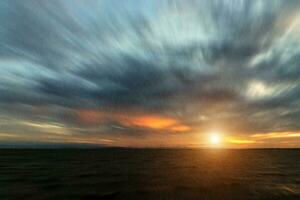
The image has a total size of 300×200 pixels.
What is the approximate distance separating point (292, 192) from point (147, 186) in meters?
13.1

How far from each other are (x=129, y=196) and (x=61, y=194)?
562cm

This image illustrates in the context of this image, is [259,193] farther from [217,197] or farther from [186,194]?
[186,194]

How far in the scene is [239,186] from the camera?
2400 cm

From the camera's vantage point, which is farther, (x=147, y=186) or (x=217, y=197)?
(x=147, y=186)

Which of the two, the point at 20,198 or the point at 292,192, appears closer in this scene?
the point at 20,198

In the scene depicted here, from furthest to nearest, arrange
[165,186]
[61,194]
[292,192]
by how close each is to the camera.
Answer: [165,186], [292,192], [61,194]

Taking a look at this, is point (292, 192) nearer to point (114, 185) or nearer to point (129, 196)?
point (129, 196)

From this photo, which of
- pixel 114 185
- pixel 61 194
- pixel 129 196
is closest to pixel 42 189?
pixel 61 194

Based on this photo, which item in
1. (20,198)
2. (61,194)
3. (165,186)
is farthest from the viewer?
(165,186)

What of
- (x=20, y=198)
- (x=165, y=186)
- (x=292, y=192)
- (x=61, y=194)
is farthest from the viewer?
(x=165, y=186)

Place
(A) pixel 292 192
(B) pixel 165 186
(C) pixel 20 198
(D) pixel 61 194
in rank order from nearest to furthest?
(C) pixel 20 198 < (D) pixel 61 194 < (A) pixel 292 192 < (B) pixel 165 186

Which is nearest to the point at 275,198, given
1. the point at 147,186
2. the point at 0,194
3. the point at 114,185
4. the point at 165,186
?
the point at 165,186

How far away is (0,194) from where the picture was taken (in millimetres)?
19453

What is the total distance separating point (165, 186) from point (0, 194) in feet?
46.5
